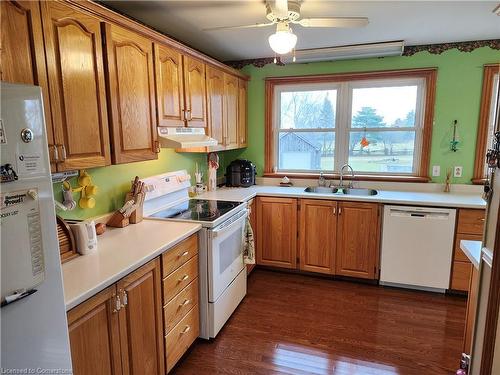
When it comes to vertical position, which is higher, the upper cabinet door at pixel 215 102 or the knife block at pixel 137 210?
the upper cabinet door at pixel 215 102

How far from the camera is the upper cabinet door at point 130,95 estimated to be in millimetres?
1776

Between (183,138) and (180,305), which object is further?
(183,138)

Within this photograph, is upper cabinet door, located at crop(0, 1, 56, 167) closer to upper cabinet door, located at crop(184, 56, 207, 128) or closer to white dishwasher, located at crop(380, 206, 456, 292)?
upper cabinet door, located at crop(184, 56, 207, 128)

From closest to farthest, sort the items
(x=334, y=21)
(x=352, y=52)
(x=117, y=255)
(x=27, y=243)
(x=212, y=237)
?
1. (x=27, y=243)
2. (x=117, y=255)
3. (x=334, y=21)
4. (x=212, y=237)
5. (x=352, y=52)

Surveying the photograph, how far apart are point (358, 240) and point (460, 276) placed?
0.91 m

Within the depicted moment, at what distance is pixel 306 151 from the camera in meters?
3.77

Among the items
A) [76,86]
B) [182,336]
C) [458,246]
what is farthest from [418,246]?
[76,86]

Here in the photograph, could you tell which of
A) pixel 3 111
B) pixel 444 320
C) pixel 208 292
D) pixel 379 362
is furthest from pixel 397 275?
pixel 3 111

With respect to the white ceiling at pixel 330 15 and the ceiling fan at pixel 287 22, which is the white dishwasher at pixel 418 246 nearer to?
the white ceiling at pixel 330 15

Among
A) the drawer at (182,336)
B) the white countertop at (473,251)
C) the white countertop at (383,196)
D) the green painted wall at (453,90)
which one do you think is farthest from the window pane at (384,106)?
the drawer at (182,336)

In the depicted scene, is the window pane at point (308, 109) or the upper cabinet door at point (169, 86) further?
the window pane at point (308, 109)

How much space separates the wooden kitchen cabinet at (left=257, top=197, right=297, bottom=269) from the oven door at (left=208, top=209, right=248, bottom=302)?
57cm

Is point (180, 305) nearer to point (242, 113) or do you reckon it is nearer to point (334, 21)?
point (334, 21)

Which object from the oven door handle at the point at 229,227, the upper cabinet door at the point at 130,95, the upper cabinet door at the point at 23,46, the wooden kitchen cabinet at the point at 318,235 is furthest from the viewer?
the wooden kitchen cabinet at the point at 318,235
